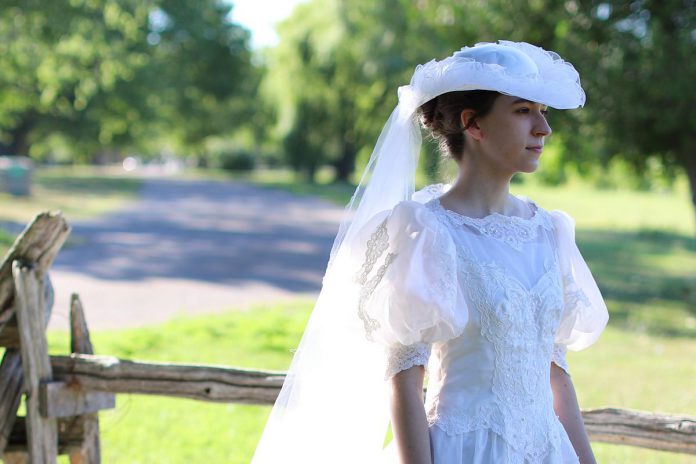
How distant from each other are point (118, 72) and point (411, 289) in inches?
652

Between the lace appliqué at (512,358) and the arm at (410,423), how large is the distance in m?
0.10

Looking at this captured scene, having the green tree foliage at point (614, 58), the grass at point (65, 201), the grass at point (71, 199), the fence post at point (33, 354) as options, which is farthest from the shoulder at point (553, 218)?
the grass at point (71, 199)

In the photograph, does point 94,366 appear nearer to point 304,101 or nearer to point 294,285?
point 294,285

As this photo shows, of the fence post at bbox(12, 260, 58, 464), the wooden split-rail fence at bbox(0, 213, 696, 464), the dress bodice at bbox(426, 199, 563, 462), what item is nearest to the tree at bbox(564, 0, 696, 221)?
the wooden split-rail fence at bbox(0, 213, 696, 464)

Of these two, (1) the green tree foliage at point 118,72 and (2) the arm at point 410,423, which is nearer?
(2) the arm at point 410,423

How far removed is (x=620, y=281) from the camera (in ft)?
46.6

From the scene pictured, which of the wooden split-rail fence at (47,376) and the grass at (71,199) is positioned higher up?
the wooden split-rail fence at (47,376)

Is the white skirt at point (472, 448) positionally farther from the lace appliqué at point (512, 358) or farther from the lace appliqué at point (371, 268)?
the lace appliqué at point (371, 268)

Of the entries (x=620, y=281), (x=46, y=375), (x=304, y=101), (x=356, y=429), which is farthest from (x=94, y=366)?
(x=304, y=101)

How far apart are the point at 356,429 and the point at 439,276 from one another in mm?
598

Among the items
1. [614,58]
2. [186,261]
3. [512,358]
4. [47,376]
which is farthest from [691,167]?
[512,358]

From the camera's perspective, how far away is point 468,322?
6.49 feet

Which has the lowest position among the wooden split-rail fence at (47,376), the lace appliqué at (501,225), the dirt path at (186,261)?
the dirt path at (186,261)

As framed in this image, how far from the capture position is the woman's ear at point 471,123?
209 centimetres
